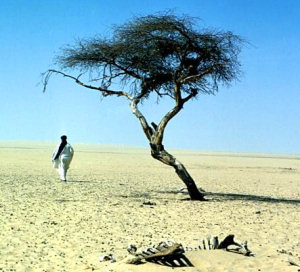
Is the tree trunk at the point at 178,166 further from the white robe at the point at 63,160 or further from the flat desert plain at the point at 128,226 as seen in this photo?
the white robe at the point at 63,160

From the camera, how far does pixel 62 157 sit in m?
23.7

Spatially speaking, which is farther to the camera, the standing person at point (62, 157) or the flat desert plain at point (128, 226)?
the standing person at point (62, 157)

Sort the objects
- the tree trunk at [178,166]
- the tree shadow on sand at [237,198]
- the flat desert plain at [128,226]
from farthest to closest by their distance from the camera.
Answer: the tree shadow on sand at [237,198] < the tree trunk at [178,166] < the flat desert plain at [128,226]

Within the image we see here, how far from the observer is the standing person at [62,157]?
23.6 metres

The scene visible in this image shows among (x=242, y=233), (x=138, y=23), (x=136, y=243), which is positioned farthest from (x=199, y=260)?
(x=138, y=23)

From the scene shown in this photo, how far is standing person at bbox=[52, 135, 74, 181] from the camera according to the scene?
77.6ft

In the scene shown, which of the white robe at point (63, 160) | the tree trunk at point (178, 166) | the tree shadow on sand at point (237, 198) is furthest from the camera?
the white robe at point (63, 160)

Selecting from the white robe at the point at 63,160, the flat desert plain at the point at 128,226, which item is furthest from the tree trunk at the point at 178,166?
the white robe at the point at 63,160

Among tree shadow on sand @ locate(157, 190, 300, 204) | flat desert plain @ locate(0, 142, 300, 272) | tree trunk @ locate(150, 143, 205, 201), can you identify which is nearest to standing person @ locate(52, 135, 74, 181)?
flat desert plain @ locate(0, 142, 300, 272)

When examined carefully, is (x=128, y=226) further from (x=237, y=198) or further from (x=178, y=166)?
(x=237, y=198)

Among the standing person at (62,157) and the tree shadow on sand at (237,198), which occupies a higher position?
the standing person at (62,157)

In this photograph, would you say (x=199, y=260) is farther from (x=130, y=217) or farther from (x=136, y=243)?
(x=130, y=217)

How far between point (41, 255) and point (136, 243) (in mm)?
2004

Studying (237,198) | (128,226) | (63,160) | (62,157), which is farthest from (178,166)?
(62,157)
